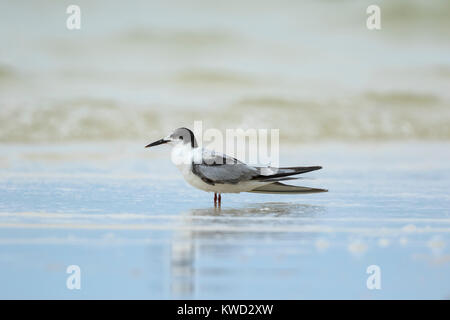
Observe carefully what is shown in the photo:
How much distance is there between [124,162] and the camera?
7469 millimetres

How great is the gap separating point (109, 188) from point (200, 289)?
2840mm

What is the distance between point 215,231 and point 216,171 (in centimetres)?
85

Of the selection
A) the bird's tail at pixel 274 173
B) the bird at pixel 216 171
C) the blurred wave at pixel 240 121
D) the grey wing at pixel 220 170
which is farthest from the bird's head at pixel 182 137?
the blurred wave at pixel 240 121

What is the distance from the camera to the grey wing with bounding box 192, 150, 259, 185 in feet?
14.1

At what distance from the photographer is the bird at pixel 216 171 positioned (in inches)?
170

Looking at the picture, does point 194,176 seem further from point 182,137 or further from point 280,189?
point 280,189

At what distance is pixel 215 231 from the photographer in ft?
11.6

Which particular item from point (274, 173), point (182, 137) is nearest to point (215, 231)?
point (274, 173)

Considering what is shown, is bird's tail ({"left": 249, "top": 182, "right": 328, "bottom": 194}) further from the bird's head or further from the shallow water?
the bird's head

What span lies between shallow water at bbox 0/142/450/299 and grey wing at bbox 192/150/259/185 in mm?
200

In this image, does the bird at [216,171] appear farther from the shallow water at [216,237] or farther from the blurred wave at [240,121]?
the blurred wave at [240,121]
